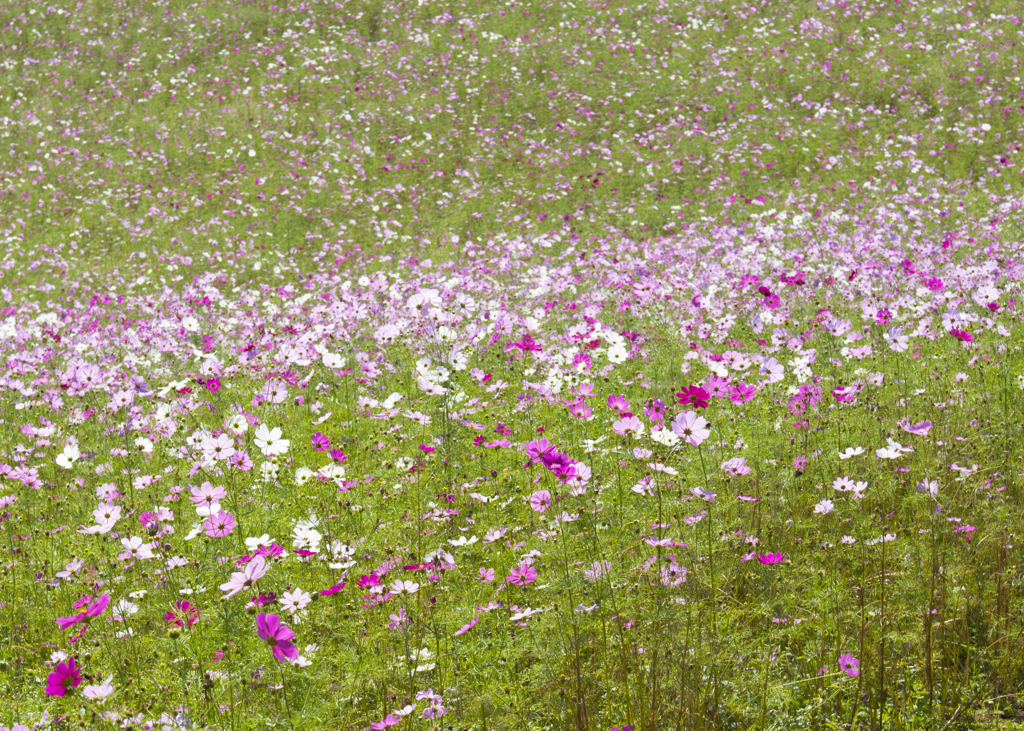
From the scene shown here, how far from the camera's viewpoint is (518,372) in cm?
571

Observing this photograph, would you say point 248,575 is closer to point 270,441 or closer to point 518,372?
point 270,441

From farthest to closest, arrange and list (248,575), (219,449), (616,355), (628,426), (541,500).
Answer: (616,355)
(219,449)
(541,500)
(628,426)
(248,575)

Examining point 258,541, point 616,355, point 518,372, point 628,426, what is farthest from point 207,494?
point 518,372

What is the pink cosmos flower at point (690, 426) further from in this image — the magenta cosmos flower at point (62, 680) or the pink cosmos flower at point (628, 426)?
the magenta cosmos flower at point (62, 680)

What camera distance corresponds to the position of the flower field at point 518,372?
2457 millimetres

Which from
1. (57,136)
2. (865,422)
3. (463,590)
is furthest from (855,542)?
(57,136)

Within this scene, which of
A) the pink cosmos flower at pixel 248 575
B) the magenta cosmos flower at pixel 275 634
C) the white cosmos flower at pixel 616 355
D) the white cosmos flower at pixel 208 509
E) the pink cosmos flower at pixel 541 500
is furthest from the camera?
the white cosmos flower at pixel 616 355

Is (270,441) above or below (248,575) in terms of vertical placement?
above

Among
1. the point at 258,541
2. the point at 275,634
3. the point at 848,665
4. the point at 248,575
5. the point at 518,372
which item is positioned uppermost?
the point at 518,372

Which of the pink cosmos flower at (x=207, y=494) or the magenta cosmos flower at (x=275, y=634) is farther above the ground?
the pink cosmos flower at (x=207, y=494)

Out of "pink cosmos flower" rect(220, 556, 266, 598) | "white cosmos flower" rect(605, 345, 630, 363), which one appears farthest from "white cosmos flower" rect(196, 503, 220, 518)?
"white cosmos flower" rect(605, 345, 630, 363)

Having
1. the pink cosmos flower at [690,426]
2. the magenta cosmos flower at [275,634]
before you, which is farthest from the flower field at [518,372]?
the magenta cosmos flower at [275,634]

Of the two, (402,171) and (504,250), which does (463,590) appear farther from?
(402,171)

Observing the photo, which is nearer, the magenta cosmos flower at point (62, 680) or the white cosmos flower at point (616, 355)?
the magenta cosmos flower at point (62, 680)
